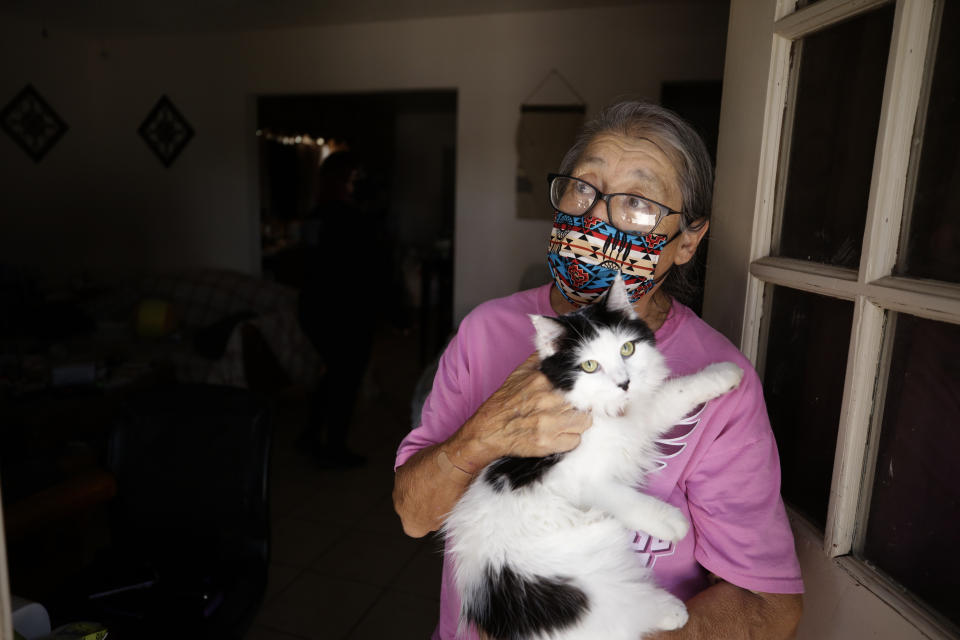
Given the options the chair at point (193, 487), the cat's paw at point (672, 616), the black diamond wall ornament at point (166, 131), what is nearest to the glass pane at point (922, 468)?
the cat's paw at point (672, 616)

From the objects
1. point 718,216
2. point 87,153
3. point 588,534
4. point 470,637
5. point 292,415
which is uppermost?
point 87,153

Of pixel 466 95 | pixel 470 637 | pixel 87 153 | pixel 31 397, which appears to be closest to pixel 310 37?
pixel 466 95

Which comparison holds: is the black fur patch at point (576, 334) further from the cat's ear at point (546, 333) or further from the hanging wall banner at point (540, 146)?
the hanging wall banner at point (540, 146)

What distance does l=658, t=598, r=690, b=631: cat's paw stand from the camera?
0.99m

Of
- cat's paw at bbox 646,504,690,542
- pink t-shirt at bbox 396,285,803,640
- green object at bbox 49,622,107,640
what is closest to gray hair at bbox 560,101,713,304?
pink t-shirt at bbox 396,285,803,640

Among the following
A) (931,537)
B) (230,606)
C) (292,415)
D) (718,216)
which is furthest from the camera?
(292,415)

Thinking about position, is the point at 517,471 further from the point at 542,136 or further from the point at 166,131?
the point at 166,131

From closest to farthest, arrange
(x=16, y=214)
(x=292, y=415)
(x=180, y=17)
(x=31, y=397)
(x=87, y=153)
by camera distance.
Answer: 1. (x=31, y=397)
2. (x=292, y=415)
3. (x=180, y=17)
4. (x=16, y=214)
5. (x=87, y=153)

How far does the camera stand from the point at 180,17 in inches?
213

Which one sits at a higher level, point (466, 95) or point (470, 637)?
point (466, 95)

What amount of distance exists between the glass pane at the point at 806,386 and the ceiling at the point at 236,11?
13.8 ft

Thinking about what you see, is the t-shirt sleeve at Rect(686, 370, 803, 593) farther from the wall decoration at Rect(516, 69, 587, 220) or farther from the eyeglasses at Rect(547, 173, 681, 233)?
the wall decoration at Rect(516, 69, 587, 220)

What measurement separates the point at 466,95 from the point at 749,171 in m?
4.37

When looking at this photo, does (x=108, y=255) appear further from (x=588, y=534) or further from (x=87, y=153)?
(x=588, y=534)
